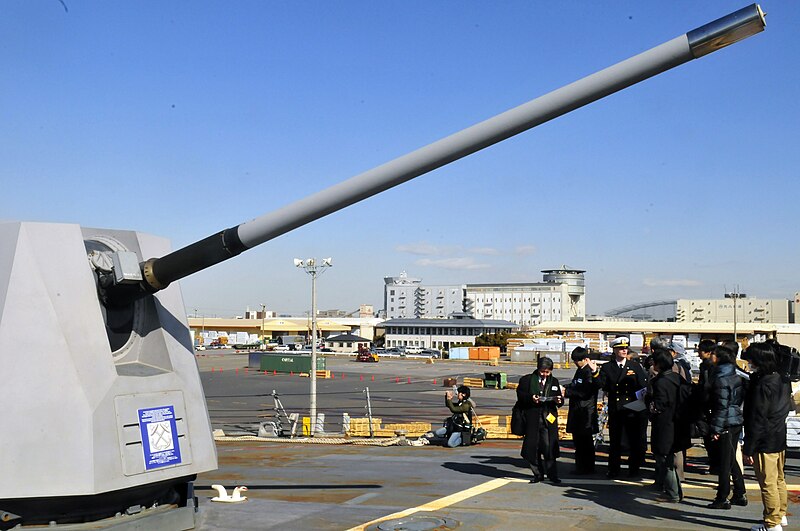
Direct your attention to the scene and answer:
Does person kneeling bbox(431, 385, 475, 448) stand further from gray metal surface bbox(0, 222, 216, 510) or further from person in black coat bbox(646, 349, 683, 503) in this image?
gray metal surface bbox(0, 222, 216, 510)

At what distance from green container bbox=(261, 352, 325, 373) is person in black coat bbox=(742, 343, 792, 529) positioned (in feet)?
178

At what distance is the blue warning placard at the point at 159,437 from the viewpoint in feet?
20.4

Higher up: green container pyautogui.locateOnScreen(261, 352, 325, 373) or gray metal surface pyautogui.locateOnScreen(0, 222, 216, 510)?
gray metal surface pyautogui.locateOnScreen(0, 222, 216, 510)

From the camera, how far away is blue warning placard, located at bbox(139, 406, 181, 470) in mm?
6223

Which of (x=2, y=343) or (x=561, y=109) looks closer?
(x=561, y=109)

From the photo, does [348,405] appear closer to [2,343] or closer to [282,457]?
[282,457]

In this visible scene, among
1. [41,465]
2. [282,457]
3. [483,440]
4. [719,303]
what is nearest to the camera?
[41,465]

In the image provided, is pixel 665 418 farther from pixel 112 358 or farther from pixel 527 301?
pixel 527 301

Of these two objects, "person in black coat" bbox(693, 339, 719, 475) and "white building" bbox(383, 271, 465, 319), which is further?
"white building" bbox(383, 271, 465, 319)

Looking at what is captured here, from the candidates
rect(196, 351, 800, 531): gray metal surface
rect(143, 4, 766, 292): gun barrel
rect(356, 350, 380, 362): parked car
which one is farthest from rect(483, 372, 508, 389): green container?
rect(143, 4, 766, 292): gun barrel

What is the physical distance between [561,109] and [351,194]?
1684 mm

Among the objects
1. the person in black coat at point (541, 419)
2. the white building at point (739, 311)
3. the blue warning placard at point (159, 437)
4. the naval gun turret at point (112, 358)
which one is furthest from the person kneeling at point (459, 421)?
the white building at point (739, 311)

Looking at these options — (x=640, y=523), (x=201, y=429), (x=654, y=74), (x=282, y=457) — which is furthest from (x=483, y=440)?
(x=654, y=74)

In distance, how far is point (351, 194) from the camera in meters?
6.04
